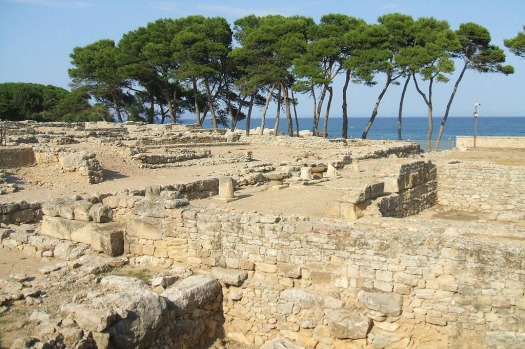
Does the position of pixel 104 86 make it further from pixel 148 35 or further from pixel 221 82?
pixel 221 82

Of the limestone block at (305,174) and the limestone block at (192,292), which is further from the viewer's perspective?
the limestone block at (305,174)

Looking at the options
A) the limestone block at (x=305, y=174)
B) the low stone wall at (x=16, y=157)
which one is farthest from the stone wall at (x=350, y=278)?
the low stone wall at (x=16, y=157)

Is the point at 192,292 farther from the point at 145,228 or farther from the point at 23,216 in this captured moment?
the point at 23,216

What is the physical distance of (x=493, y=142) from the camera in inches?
1298

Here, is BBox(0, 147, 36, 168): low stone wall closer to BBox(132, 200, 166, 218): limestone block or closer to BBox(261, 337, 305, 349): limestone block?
BBox(132, 200, 166, 218): limestone block

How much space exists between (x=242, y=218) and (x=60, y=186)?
935 centimetres

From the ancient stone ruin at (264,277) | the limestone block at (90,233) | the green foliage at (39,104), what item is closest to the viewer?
the ancient stone ruin at (264,277)

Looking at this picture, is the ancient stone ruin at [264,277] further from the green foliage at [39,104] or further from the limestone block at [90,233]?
the green foliage at [39,104]

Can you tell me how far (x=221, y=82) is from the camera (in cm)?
4412

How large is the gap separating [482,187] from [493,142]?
68.0 feet

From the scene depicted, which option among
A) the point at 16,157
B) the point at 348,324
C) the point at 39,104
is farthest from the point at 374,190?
the point at 39,104

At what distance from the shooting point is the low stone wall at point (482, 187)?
1399 centimetres

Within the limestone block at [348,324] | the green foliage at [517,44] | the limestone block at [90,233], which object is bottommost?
the limestone block at [348,324]

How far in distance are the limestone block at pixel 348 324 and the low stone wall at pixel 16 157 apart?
43.8 feet
